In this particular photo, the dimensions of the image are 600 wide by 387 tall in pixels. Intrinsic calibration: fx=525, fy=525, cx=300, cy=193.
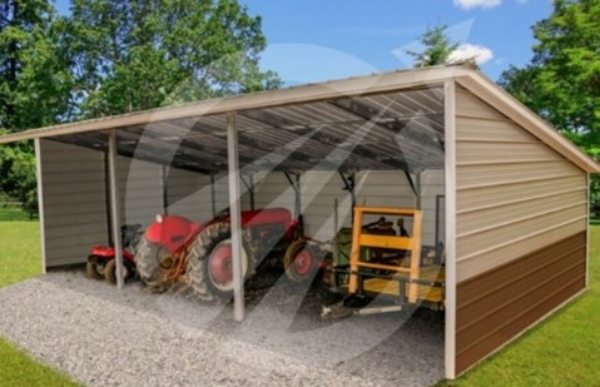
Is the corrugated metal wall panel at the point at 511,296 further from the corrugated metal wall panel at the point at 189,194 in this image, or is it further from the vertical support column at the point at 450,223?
the corrugated metal wall panel at the point at 189,194

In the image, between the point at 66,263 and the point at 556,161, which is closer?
the point at 556,161

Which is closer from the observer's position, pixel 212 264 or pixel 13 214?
pixel 212 264

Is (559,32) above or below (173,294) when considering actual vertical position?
above

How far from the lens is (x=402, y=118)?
5.13 m

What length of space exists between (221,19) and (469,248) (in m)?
23.2

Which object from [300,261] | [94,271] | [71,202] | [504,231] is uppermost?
[71,202]

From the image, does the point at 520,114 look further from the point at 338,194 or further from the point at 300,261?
the point at 338,194

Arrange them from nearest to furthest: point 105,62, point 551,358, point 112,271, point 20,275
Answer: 1. point 551,358
2. point 112,271
3. point 20,275
4. point 105,62

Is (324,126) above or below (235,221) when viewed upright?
above

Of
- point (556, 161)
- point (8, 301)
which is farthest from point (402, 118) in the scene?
point (8, 301)

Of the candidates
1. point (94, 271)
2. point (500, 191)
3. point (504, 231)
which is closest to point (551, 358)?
point (504, 231)

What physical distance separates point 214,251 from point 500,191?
3310mm

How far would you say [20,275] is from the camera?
8.39 m

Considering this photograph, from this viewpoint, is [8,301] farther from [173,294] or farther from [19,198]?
[19,198]
